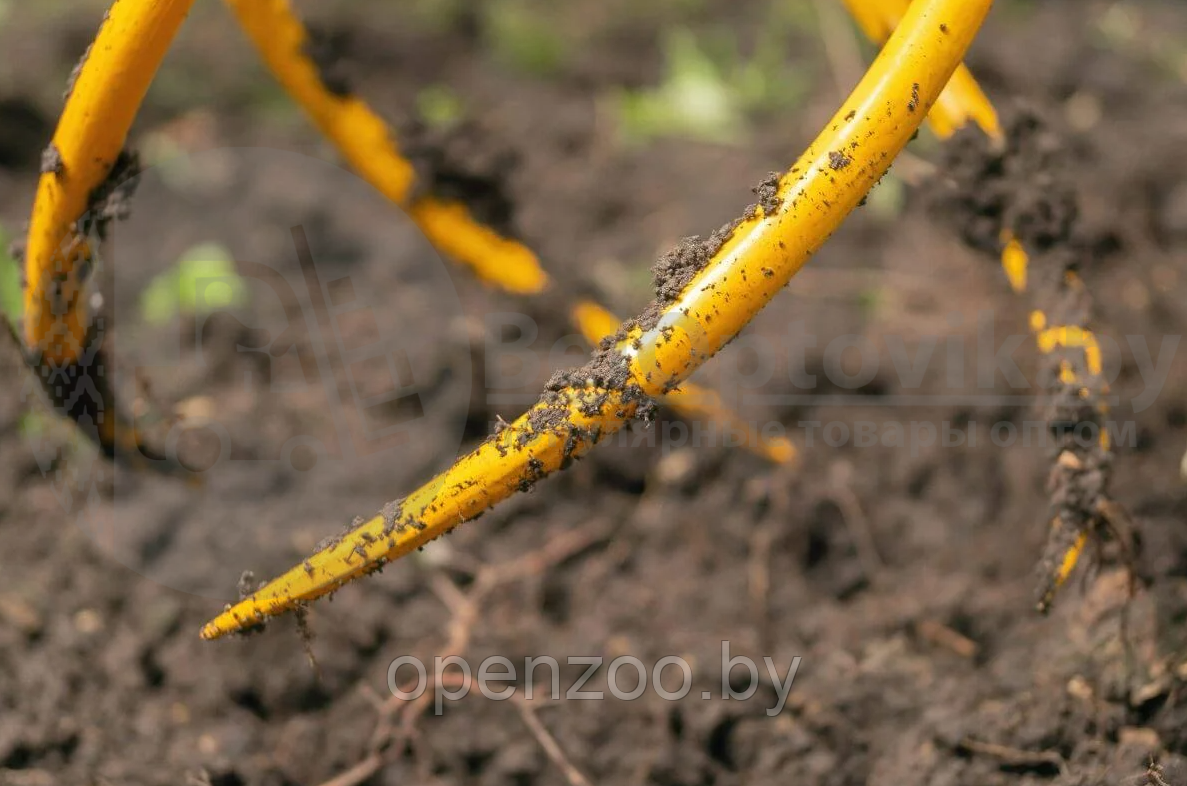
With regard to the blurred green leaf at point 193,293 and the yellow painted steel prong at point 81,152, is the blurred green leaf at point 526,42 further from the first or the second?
the yellow painted steel prong at point 81,152

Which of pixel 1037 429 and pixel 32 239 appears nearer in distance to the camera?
pixel 32 239

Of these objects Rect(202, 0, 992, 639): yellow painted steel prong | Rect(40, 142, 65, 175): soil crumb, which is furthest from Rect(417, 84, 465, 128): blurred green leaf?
Rect(202, 0, 992, 639): yellow painted steel prong

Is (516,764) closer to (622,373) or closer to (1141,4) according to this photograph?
(622,373)

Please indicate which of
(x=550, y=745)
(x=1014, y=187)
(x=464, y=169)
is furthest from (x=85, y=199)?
(x=1014, y=187)

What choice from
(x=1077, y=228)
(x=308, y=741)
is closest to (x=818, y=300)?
(x=1077, y=228)

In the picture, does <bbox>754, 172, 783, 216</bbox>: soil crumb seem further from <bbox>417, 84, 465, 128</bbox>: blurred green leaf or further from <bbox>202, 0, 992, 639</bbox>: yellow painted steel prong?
<bbox>417, 84, 465, 128</bbox>: blurred green leaf

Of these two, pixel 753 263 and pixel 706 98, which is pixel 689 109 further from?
pixel 753 263

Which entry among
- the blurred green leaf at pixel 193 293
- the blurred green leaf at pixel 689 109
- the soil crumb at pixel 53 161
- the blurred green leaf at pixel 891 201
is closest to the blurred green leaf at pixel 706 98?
the blurred green leaf at pixel 689 109
